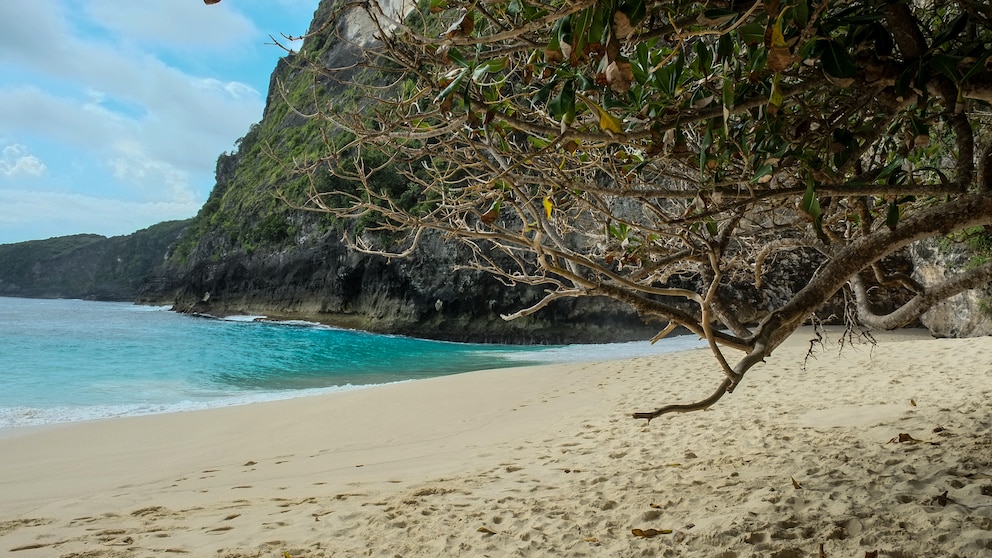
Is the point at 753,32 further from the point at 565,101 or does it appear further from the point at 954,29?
the point at 954,29

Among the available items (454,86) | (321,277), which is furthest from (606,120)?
(321,277)

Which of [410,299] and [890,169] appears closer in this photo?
[890,169]

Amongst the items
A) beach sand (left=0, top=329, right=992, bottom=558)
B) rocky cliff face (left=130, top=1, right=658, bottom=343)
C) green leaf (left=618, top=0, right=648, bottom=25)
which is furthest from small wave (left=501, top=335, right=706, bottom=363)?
green leaf (left=618, top=0, right=648, bottom=25)

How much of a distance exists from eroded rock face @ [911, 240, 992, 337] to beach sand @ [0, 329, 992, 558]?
4401 mm

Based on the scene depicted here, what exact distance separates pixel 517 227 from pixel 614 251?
724 inches

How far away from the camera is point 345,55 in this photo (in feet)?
113

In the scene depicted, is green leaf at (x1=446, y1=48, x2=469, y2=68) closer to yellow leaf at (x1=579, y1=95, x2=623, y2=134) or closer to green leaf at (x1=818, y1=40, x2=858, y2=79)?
yellow leaf at (x1=579, y1=95, x2=623, y2=134)

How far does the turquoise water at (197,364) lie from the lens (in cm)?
938

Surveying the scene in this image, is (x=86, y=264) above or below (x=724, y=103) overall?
above

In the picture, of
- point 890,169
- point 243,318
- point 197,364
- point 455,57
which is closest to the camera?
point 455,57

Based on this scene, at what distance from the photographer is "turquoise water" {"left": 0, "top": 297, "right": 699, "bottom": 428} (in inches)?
369

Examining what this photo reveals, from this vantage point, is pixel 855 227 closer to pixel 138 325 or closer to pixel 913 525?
pixel 913 525

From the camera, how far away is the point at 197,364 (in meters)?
14.4

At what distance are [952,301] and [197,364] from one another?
54.7 ft
